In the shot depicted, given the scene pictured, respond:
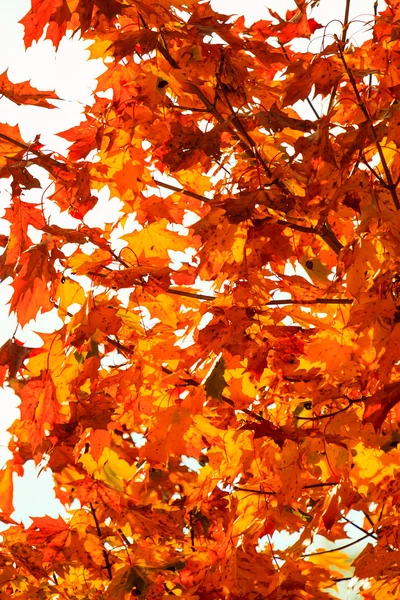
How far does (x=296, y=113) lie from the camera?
2.74 meters

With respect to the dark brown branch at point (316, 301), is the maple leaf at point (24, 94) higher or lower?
higher

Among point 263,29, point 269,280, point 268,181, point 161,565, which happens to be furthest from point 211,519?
point 263,29

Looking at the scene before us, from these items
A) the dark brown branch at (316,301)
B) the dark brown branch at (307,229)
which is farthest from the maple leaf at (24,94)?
the dark brown branch at (316,301)

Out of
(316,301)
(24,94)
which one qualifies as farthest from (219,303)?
(24,94)

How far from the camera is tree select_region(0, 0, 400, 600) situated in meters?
2.21

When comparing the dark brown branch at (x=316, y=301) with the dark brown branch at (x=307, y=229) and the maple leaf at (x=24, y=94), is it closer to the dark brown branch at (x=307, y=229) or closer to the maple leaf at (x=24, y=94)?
the dark brown branch at (x=307, y=229)

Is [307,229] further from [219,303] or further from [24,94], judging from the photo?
[24,94]

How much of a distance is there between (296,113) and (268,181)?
47 cm

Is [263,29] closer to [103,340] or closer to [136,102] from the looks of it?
[136,102]

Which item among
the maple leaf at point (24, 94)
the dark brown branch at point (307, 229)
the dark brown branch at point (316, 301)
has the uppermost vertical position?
the maple leaf at point (24, 94)

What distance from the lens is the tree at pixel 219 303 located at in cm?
221

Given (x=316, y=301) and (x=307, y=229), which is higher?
(x=307, y=229)

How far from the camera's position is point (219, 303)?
2295 mm

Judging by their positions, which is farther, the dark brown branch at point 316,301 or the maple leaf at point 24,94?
the maple leaf at point 24,94
